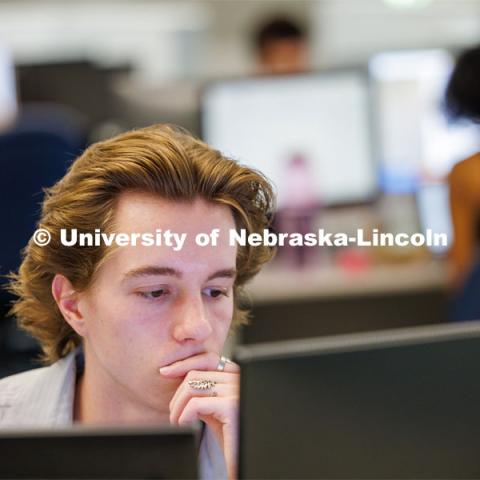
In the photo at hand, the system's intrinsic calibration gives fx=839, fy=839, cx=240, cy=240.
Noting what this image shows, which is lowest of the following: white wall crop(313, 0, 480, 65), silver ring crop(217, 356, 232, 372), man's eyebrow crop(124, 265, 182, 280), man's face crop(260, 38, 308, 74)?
silver ring crop(217, 356, 232, 372)

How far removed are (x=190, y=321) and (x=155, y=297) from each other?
38 millimetres

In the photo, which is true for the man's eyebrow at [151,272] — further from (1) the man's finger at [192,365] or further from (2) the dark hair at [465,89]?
(2) the dark hair at [465,89]

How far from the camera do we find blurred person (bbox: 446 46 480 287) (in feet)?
4.57

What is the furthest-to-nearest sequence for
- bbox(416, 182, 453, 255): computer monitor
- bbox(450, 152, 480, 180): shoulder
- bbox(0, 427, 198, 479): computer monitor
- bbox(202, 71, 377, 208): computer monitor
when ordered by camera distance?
bbox(202, 71, 377, 208): computer monitor
bbox(450, 152, 480, 180): shoulder
bbox(416, 182, 453, 255): computer monitor
bbox(0, 427, 198, 479): computer monitor

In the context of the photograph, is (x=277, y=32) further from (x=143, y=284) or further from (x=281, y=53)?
(x=143, y=284)

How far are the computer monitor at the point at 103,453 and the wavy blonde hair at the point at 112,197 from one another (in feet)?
0.75

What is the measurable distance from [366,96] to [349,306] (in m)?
0.54

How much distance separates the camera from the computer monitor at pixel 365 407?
0.58 m

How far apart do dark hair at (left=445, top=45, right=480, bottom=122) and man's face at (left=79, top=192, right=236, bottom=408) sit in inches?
29.3

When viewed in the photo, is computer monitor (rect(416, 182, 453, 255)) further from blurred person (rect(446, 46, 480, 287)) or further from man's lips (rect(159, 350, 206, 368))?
man's lips (rect(159, 350, 206, 368))

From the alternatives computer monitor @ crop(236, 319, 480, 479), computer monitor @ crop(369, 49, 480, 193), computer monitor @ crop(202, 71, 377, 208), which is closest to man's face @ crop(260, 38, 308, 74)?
computer monitor @ crop(369, 49, 480, 193)

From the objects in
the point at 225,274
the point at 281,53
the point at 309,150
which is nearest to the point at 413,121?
the point at 281,53

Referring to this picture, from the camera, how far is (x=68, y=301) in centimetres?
80

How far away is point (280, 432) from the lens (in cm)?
58
